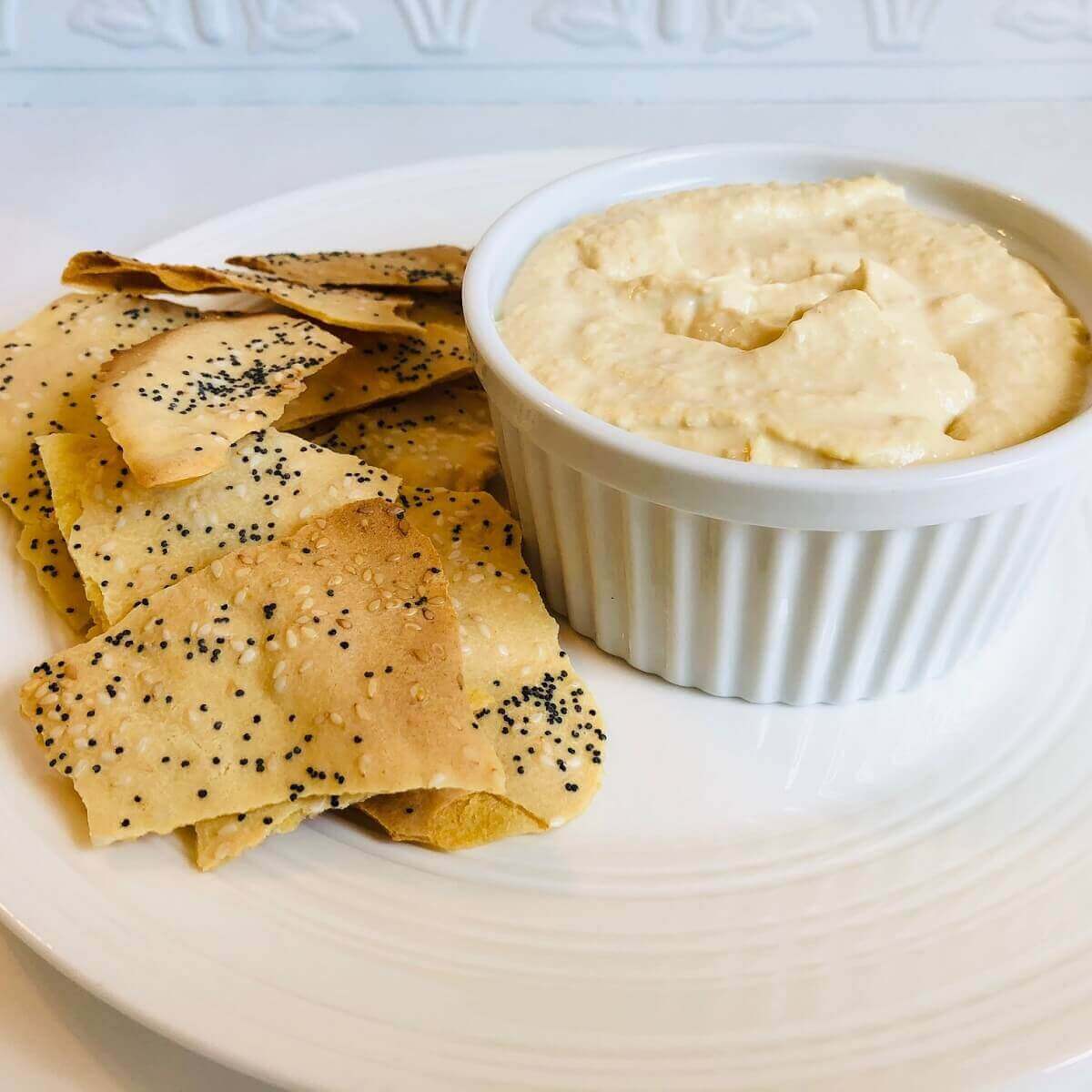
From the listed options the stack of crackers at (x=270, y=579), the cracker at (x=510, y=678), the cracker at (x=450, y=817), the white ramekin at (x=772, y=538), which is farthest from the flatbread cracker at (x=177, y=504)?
the cracker at (x=450, y=817)

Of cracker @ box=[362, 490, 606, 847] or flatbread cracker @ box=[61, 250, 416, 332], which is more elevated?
flatbread cracker @ box=[61, 250, 416, 332]

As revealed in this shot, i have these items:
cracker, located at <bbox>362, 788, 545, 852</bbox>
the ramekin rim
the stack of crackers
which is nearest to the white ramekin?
the ramekin rim

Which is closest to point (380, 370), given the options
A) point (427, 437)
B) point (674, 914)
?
point (427, 437)

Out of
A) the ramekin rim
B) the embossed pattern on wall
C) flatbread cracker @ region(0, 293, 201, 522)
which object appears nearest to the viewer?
the ramekin rim

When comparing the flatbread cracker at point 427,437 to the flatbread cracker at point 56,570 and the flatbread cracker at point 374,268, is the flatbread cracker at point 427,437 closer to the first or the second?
the flatbread cracker at point 374,268

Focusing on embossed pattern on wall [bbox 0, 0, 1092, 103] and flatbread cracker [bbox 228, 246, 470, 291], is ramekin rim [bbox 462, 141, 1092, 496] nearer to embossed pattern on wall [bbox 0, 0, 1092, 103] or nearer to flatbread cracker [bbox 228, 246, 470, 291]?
flatbread cracker [bbox 228, 246, 470, 291]

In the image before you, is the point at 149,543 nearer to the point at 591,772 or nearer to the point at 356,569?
the point at 356,569
